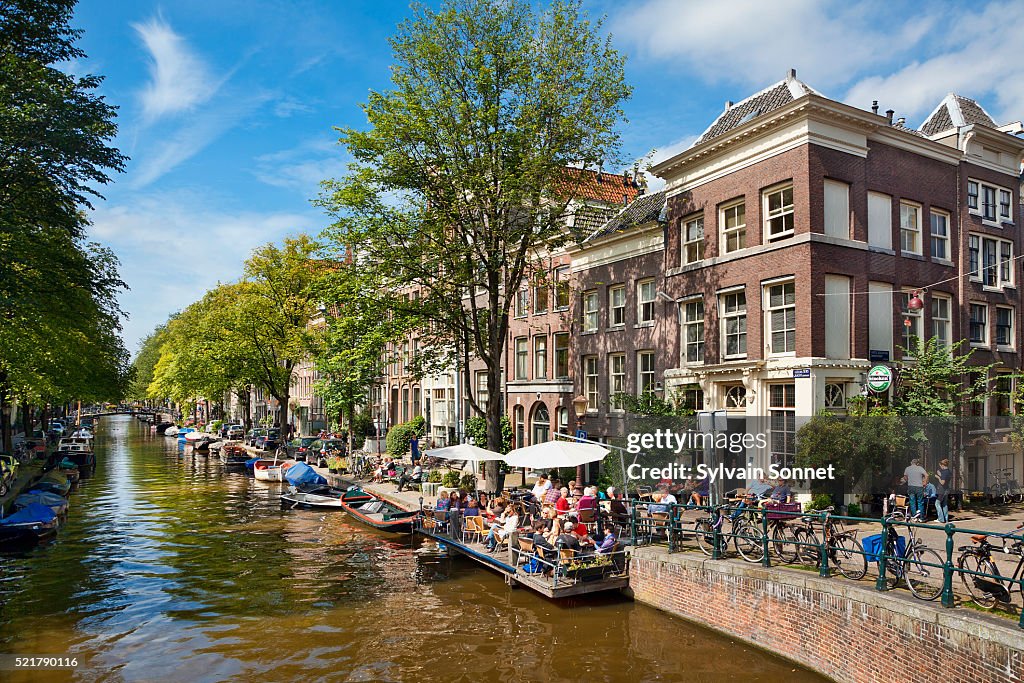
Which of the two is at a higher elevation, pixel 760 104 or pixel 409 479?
pixel 760 104

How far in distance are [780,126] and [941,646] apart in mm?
17653

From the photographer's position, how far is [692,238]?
91.1 ft

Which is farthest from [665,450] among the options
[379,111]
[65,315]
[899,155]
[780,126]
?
[65,315]

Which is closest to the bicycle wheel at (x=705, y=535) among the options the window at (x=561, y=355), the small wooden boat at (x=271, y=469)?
Result: the window at (x=561, y=355)

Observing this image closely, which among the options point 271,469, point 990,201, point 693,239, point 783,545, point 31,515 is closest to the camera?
point 783,545

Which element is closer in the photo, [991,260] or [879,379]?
[879,379]

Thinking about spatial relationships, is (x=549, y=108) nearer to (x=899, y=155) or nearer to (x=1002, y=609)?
(x=899, y=155)

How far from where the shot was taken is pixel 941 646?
10.5 metres

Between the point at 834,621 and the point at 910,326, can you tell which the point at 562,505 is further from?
the point at 910,326

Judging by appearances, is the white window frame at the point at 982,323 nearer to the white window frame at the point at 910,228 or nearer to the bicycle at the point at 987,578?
the white window frame at the point at 910,228

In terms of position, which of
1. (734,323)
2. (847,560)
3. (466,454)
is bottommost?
(847,560)

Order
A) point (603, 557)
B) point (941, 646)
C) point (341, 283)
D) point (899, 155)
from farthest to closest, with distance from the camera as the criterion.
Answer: point (341, 283)
point (899, 155)
point (603, 557)
point (941, 646)

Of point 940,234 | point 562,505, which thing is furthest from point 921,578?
point 940,234

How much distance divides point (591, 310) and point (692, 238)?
7.66 metres
